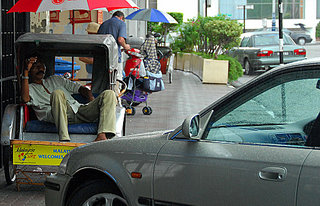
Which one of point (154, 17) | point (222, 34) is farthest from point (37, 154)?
point (222, 34)

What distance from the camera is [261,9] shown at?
76.0 m

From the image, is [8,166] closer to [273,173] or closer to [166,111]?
[273,173]

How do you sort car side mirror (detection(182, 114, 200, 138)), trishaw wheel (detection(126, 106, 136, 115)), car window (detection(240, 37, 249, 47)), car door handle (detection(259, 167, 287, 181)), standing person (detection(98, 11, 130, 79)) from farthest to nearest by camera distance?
car window (detection(240, 37, 249, 47))
trishaw wheel (detection(126, 106, 136, 115))
standing person (detection(98, 11, 130, 79))
car side mirror (detection(182, 114, 200, 138))
car door handle (detection(259, 167, 287, 181))

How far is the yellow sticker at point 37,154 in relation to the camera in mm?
6570

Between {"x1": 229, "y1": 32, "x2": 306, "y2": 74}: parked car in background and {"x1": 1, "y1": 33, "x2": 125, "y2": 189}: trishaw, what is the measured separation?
1594 cm

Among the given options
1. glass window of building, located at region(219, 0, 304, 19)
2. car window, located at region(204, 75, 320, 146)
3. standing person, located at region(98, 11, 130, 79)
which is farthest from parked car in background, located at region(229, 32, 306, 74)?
glass window of building, located at region(219, 0, 304, 19)

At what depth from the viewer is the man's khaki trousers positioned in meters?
6.80

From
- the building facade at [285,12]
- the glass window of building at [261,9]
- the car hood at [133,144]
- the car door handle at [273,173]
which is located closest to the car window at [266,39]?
the car hood at [133,144]

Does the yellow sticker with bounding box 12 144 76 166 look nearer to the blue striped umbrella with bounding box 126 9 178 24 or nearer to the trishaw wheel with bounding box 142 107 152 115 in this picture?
the trishaw wheel with bounding box 142 107 152 115

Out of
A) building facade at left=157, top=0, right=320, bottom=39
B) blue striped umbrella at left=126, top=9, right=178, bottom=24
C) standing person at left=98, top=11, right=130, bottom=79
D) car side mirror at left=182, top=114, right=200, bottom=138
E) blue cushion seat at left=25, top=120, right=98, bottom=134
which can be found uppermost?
building facade at left=157, top=0, right=320, bottom=39

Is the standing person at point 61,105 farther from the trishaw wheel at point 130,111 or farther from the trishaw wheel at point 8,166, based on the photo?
the trishaw wheel at point 130,111

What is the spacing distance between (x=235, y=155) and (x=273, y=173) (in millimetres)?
295

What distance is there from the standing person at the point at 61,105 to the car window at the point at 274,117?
2982 mm

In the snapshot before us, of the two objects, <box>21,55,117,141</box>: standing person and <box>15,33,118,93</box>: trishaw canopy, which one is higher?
<box>15,33,118,93</box>: trishaw canopy
